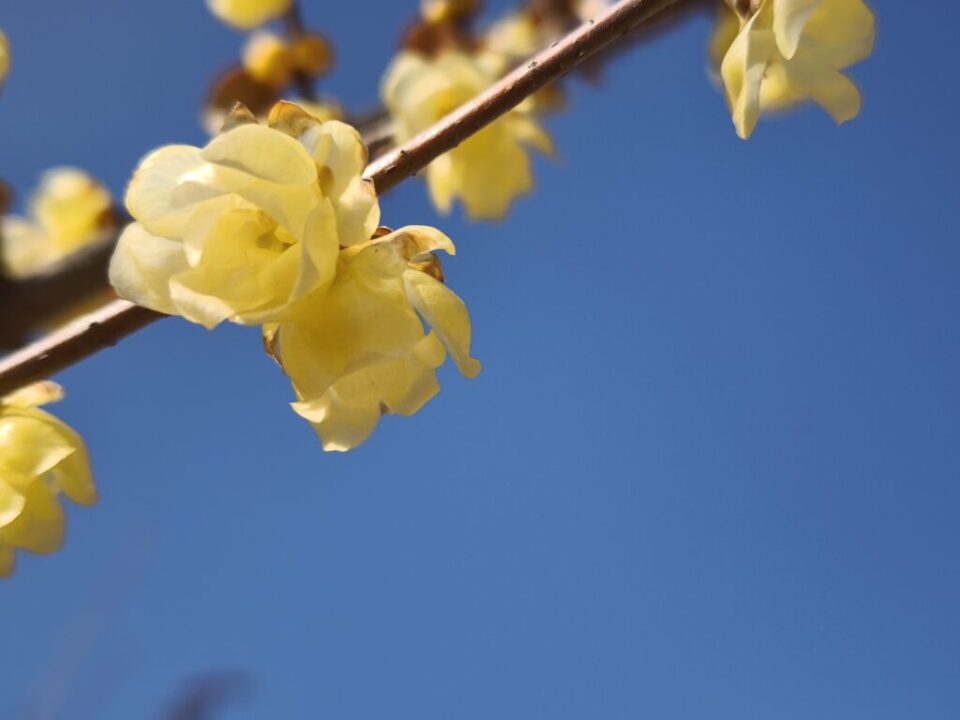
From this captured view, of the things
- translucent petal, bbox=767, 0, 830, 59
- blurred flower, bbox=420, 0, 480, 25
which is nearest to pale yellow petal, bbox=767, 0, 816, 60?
translucent petal, bbox=767, 0, 830, 59

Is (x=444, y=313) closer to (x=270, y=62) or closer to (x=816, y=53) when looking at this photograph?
(x=816, y=53)

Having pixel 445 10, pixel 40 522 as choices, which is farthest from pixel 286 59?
pixel 40 522

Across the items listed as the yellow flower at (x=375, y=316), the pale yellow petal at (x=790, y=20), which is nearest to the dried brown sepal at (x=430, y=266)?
the yellow flower at (x=375, y=316)

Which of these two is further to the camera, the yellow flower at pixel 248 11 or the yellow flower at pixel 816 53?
the yellow flower at pixel 248 11

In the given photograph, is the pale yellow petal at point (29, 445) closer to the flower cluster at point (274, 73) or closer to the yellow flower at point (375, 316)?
the yellow flower at point (375, 316)

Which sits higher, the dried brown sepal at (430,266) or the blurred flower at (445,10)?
the blurred flower at (445,10)

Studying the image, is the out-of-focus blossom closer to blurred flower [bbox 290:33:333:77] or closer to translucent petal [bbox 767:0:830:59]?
blurred flower [bbox 290:33:333:77]
